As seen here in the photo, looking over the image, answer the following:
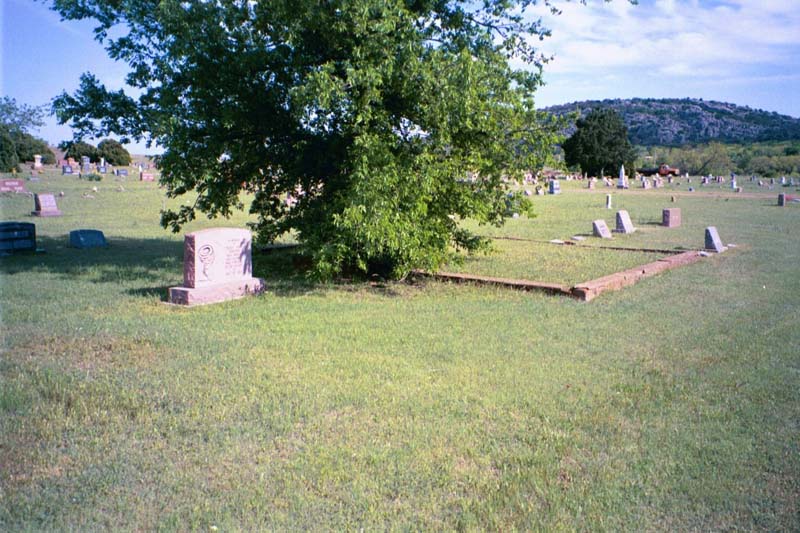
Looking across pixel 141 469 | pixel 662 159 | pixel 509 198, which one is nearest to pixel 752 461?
pixel 141 469

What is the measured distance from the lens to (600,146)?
84.7 m

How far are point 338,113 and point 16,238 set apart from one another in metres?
8.31

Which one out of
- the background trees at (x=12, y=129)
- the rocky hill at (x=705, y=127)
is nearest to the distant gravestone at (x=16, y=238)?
the background trees at (x=12, y=129)

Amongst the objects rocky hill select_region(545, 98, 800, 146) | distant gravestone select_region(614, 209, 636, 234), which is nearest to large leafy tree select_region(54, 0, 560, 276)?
distant gravestone select_region(614, 209, 636, 234)

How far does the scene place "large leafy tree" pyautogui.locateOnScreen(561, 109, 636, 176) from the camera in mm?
85000

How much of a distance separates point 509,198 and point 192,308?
5.95 meters

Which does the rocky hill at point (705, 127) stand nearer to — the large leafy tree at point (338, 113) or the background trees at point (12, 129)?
the background trees at point (12, 129)

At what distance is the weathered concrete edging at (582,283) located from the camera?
10156 mm

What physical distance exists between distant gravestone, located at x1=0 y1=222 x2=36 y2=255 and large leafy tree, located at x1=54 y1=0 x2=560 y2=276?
316 cm

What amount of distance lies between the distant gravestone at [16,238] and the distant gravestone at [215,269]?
22.5 feet

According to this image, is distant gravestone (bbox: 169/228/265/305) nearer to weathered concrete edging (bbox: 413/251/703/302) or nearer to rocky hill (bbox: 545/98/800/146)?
weathered concrete edging (bbox: 413/251/703/302)

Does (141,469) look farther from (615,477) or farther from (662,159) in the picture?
(662,159)

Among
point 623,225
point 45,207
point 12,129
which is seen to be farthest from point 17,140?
point 623,225

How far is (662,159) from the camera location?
346ft
